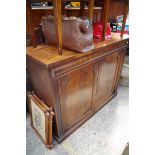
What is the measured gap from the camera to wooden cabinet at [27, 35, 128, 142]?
131 cm

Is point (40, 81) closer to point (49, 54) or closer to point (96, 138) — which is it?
point (49, 54)

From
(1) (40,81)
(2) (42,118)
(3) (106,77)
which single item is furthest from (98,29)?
(2) (42,118)

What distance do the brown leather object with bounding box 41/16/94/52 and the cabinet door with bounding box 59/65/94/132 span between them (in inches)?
9.4

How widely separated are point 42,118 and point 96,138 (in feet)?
2.18

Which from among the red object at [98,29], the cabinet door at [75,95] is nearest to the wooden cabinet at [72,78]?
the cabinet door at [75,95]

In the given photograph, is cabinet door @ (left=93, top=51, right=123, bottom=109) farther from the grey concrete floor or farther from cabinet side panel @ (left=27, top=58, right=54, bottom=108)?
cabinet side panel @ (left=27, top=58, right=54, bottom=108)

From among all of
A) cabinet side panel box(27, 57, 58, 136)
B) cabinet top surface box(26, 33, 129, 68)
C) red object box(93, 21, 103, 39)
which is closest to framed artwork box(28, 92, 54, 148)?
cabinet side panel box(27, 57, 58, 136)

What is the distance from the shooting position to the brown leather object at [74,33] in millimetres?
1283

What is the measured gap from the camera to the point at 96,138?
174 cm
